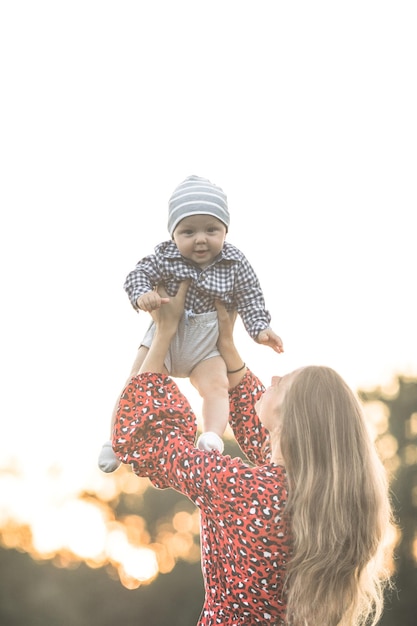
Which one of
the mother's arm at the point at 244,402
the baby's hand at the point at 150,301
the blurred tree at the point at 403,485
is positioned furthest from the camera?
the blurred tree at the point at 403,485

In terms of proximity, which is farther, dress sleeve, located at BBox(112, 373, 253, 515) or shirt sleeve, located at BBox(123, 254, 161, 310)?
Result: shirt sleeve, located at BBox(123, 254, 161, 310)

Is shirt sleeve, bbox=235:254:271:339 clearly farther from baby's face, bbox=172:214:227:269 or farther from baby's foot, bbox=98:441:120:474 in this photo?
baby's foot, bbox=98:441:120:474

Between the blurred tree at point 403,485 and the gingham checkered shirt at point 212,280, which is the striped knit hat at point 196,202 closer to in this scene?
the gingham checkered shirt at point 212,280

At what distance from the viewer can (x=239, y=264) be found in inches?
156

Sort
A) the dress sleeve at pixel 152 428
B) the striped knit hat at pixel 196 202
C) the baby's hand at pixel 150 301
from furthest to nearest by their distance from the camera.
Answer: the striped knit hat at pixel 196 202, the baby's hand at pixel 150 301, the dress sleeve at pixel 152 428

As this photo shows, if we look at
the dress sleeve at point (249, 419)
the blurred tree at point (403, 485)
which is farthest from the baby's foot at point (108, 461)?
the blurred tree at point (403, 485)

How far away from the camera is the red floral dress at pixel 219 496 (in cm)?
342

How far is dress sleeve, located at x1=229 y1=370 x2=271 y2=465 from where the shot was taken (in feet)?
13.6

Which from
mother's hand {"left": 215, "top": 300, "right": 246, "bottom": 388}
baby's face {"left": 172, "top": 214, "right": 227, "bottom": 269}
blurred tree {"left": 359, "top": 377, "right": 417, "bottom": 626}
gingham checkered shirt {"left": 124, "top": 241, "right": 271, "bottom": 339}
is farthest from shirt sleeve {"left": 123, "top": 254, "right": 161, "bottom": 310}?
blurred tree {"left": 359, "top": 377, "right": 417, "bottom": 626}

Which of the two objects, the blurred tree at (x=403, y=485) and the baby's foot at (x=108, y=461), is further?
the blurred tree at (x=403, y=485)

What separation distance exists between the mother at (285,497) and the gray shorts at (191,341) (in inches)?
12.2

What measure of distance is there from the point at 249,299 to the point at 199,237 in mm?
356

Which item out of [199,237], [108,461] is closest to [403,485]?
[108,461]

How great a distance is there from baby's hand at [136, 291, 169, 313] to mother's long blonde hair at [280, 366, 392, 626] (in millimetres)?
596
